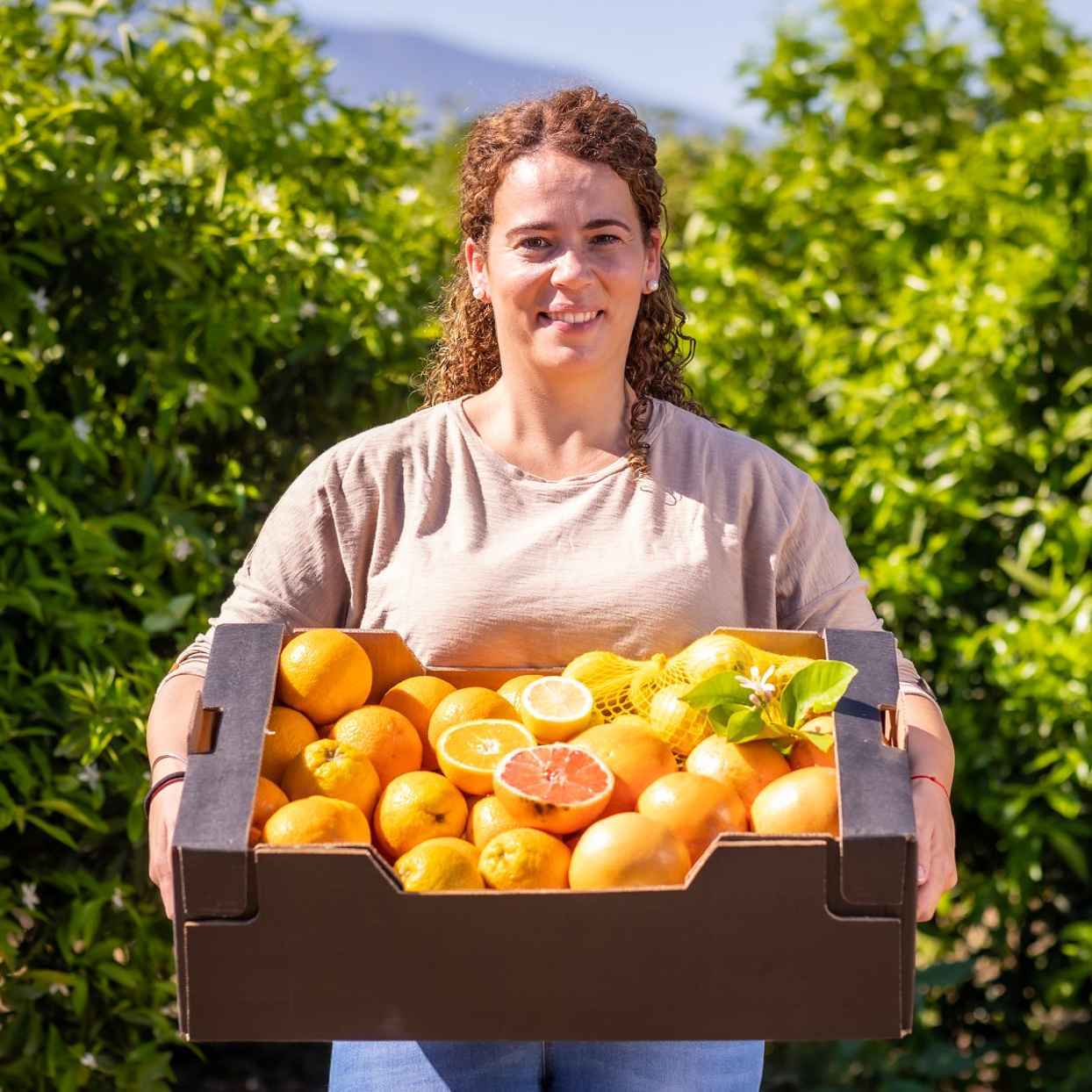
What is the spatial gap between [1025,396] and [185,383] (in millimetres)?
1949

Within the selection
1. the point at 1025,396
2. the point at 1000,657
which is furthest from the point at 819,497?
the point at 1025,396

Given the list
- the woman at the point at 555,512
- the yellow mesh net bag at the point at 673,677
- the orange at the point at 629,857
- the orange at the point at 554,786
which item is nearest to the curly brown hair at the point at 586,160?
the woman at the point at 555,512

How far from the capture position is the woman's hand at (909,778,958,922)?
1727 mm

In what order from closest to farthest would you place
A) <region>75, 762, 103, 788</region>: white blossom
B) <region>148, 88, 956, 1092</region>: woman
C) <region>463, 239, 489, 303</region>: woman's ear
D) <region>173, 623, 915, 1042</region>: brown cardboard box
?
<region>173, 623, 915, 1042</region>: brown cardboard box → <region>148, 88, 956, 1092</region>: woman → <region>463, 239, 489, 303</region>: woman's ear → <region>75, 762, 103, 788</region>: white blossom

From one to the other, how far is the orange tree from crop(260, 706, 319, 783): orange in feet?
6.76

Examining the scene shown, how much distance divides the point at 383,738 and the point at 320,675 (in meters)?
0.10

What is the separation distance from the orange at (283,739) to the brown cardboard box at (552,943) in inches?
5.8

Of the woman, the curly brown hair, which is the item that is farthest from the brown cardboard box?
the curly brown hair

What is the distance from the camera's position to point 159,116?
10.8ft

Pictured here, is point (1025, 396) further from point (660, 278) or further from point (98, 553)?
point (98, 553)

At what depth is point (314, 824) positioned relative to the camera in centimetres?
159

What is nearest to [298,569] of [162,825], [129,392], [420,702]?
[420,702]

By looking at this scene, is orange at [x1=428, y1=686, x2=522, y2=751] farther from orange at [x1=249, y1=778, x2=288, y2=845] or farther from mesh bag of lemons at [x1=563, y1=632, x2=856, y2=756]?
orange at [x1=249, y1=778, x2=288, y2=845]

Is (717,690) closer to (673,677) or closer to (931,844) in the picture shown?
(673,677)
